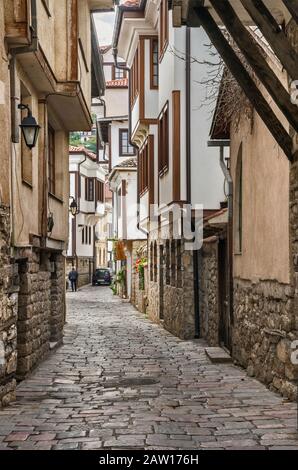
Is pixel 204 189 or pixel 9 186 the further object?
pixel 204 189

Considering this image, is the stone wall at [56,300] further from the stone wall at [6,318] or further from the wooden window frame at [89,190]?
the wooden window frame at [89,190]

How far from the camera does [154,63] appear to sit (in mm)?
23297

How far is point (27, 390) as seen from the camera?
10.5 metres

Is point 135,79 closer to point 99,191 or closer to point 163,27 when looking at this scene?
point 163,27

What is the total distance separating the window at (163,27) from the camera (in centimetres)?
1948

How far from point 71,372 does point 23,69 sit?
4.68 m

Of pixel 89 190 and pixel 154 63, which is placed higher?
pixel 154 63

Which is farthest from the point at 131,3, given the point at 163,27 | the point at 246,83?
the point at 246,83

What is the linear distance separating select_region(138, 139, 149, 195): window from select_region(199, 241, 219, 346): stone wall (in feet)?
23.3

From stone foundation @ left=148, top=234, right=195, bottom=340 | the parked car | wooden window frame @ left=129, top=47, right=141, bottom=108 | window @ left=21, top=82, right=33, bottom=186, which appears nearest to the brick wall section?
window @ left=21, top=82, right=33, bottom=186

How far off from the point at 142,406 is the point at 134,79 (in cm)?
1825

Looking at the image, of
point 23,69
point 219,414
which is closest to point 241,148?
point 23,69

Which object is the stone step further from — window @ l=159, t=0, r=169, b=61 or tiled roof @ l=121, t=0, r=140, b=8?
tiled roof @ l=121, t=0, r=140, b=8

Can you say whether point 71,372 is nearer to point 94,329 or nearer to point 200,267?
point 200,267
